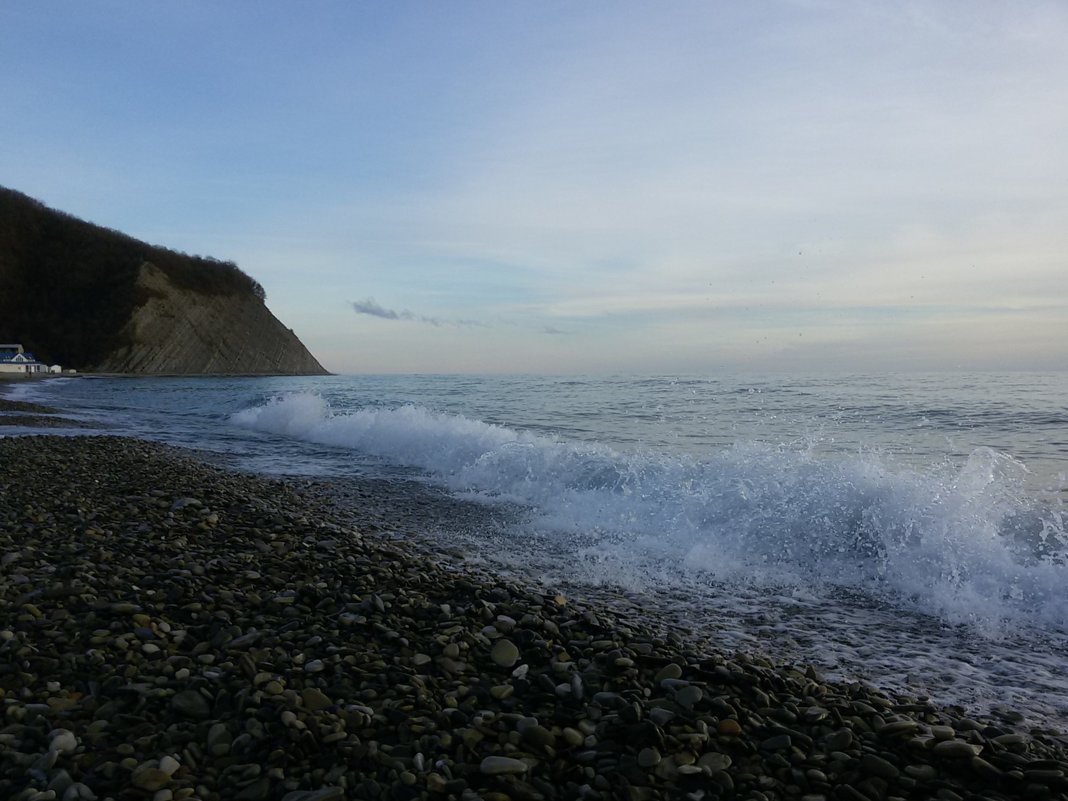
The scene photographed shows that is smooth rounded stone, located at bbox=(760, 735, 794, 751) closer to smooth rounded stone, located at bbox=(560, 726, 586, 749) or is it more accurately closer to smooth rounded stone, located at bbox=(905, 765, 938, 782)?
smooth rounded stone, located at bbox=(905, 765, 938, 782)

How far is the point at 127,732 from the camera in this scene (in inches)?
123

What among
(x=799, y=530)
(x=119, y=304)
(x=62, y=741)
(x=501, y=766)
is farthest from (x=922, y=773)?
(x=119, y=304)

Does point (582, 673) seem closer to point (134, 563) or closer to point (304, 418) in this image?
point (134, 563)

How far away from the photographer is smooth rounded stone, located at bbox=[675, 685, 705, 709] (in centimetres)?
353

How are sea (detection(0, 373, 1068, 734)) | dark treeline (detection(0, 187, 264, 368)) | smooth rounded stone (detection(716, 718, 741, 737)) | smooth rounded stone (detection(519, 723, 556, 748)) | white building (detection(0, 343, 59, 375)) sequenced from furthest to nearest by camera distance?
dark treeline (detection(0, 187, 264, 368)), white building (detection(0, 343, 59, 375)), sea (detection(0, 373, 1068, 734)), smooth rounded stone (detection(716, 718, 741, 737)), smooth rounded stone (detection(519, 723, 556, 748))

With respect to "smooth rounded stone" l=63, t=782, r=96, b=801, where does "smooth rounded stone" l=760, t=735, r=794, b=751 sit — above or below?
below

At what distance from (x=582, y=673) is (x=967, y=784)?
6.13ft

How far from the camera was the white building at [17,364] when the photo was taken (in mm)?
67812

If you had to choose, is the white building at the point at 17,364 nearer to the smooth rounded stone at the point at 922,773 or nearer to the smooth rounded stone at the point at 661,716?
the smooth rounded stone at the point at 661,716

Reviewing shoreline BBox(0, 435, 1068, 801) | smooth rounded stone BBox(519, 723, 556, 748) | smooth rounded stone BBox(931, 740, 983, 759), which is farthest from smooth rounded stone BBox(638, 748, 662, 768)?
smooth rounded stone BBox(931, 740, 983, 759)

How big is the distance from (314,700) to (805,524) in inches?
261

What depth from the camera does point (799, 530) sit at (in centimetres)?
826

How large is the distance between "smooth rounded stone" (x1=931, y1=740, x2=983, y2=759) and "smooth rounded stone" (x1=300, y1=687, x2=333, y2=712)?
116 inches

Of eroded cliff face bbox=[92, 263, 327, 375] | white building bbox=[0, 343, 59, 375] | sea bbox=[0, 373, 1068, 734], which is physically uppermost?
eroded cliff face bbox=[92, 263, 327, 375]
